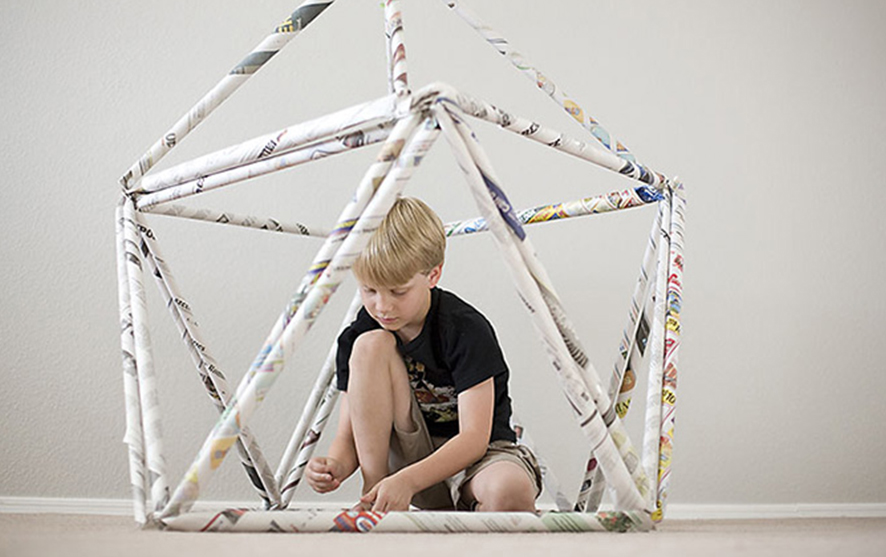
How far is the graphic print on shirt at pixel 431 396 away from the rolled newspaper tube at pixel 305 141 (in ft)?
1.32

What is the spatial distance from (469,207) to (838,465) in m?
0.92

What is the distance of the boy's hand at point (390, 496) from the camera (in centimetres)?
81

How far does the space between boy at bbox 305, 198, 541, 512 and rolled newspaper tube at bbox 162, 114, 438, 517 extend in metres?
0.34

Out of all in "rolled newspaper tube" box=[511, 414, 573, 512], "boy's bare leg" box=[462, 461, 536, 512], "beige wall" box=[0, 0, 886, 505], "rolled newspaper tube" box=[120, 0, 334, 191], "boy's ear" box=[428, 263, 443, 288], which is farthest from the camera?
"beige wall" box=[0, 0, 886, 505]

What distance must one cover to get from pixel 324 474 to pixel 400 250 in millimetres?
291

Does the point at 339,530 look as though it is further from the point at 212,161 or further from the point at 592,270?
the point at 592,270

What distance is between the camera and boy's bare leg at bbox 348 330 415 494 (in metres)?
0.96

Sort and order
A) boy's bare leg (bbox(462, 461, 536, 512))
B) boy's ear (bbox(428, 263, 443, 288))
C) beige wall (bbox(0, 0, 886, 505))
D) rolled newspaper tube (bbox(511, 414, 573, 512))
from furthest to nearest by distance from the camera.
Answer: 1. beige wall (bbox(0, 0, 886, 505))
2. rolled newspaper tube (bbox(511, 414, 573, 512))
3. boy's ear (bbox(428, 263, 443, 288))
4. boy's bare leg (bbox(462, 461, 536, 512))

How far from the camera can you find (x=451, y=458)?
885 mm

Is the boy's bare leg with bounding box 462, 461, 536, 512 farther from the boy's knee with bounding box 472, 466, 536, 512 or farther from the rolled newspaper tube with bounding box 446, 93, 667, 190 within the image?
the rolled newspaper tube with bounding box 446, 93, 667, 190

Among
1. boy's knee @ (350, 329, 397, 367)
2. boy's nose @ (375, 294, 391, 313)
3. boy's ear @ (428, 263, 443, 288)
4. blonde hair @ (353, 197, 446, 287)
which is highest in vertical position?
blonde hair @ (353, 197, 446, 287)

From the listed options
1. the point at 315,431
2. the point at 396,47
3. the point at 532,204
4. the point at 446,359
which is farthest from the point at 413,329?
the point at 532,204

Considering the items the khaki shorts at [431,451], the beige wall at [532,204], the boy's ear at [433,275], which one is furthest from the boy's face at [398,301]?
the beige wall at [532,204]

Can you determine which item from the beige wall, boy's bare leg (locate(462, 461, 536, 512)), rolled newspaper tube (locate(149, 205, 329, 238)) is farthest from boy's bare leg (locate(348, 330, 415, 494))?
the beige wall
